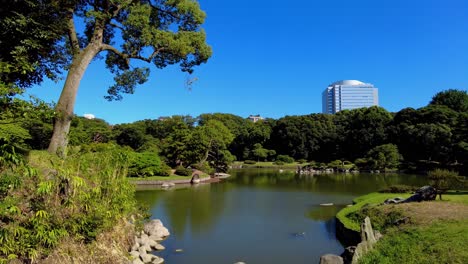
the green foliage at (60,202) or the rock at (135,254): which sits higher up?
the green foliage at (60,202)

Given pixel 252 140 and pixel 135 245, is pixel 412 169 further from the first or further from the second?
pixel 135 245

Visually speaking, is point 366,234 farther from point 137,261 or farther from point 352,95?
point 352,95

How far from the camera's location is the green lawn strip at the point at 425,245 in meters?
5.10

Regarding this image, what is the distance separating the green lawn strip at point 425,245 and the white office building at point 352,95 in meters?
131

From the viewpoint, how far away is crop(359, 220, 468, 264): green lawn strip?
5103 mm

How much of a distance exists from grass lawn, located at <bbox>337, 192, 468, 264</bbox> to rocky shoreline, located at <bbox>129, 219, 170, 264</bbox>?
4.32 m

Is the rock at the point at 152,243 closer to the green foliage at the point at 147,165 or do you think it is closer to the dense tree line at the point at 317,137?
the dense tree line at the point at 317,137

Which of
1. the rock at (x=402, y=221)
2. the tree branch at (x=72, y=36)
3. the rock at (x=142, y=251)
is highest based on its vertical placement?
the tree branch at (x=72, y=36)

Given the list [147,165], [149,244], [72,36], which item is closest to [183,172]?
[147,165]

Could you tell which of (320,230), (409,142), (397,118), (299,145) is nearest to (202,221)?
(320,230)

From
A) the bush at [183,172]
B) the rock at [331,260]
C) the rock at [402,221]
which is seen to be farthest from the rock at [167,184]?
the rock at [331,260]

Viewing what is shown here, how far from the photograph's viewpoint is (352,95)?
13275 cm

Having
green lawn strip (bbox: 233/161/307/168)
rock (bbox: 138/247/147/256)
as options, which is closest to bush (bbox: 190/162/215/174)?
green lawn strip (bbox: 233/161/307/168)

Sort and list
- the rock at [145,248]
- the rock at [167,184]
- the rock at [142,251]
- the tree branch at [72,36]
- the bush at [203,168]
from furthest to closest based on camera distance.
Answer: the bush at [203,168] < the rock at [167,184] < the tree branch at [72,36] < the rock at [145,248] < the rock at [142,251]
